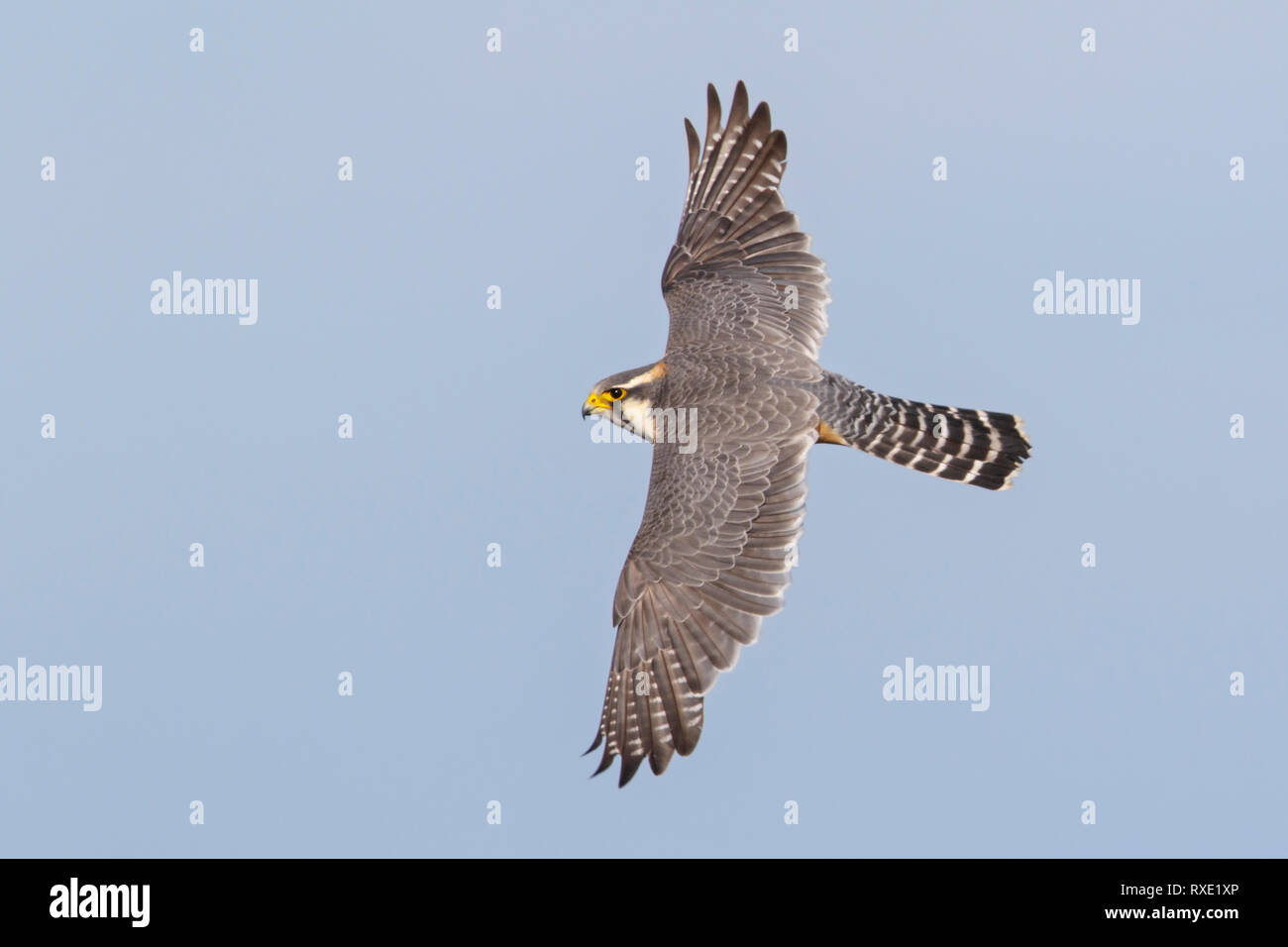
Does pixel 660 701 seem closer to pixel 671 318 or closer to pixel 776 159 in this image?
pixel 671 318

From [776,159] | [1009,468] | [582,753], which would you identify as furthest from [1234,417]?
[582,753]

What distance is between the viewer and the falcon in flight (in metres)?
12.5

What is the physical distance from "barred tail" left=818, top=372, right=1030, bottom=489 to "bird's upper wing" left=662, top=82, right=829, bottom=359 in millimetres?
650

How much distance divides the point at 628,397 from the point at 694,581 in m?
2.02

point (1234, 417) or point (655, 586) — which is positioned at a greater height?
point (1234, 417)

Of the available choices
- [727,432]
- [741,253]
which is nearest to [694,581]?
[727,432]

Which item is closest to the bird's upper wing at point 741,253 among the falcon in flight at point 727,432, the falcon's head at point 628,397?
the falcon in flight at point 727,432

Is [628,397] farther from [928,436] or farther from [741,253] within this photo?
[928,436]

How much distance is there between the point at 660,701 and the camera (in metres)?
12.4

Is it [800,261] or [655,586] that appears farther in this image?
[800,261]

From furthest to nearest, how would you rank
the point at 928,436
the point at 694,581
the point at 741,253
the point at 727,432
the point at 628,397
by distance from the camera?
1. the point at 741,253
2. the point at 628,397
3. the point at 928,436
4. the point at 727,432
5. the point at 694,581

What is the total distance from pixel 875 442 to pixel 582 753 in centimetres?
363

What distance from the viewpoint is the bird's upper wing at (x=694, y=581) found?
487 inches

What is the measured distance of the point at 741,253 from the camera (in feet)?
47.4
